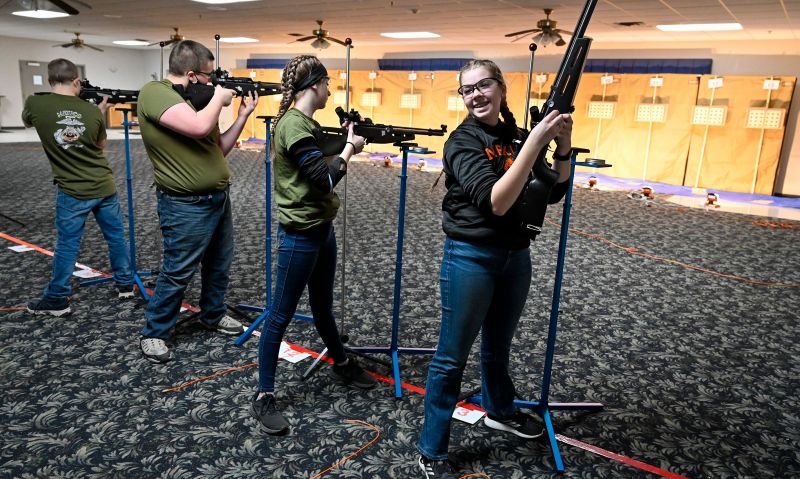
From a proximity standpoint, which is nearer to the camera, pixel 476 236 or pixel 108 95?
pixel 476 236

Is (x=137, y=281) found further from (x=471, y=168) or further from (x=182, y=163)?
(x=471, y=168)

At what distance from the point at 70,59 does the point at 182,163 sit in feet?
71.5

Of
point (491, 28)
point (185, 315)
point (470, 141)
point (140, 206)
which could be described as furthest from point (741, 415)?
point (491, 28)

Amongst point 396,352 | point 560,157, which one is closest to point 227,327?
point 396,352

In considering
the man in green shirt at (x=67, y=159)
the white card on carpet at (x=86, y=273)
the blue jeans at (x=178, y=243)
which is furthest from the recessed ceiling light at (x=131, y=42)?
the blue jeans at (x=178, y=243)

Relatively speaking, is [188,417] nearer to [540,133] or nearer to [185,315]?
[185,315]

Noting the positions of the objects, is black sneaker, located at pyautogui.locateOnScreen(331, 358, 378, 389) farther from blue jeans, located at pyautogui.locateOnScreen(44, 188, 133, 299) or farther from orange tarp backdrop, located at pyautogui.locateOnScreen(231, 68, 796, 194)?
orange tarp backdrop, located at pyautogui.locateOnScreen(231, 68, 796, 194)

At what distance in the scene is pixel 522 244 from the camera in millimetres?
1836

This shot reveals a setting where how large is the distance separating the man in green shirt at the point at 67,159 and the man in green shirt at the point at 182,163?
0.84 metres

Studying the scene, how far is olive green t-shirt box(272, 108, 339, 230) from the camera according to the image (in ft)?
6.85

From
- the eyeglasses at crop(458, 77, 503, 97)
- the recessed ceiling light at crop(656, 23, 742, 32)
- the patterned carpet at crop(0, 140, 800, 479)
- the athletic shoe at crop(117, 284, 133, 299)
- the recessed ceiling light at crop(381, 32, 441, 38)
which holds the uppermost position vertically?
the recessed ceiling light at crop(381, 32, 441, 38)

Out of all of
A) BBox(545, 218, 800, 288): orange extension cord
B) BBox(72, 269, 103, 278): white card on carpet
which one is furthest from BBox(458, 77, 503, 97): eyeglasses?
BBox(545, 218, 800, 288): orange extension cord

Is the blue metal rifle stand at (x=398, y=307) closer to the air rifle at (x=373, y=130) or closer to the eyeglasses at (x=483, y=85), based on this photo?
the air rifle at (x=373, y=130)

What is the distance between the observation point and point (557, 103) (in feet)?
5.20
